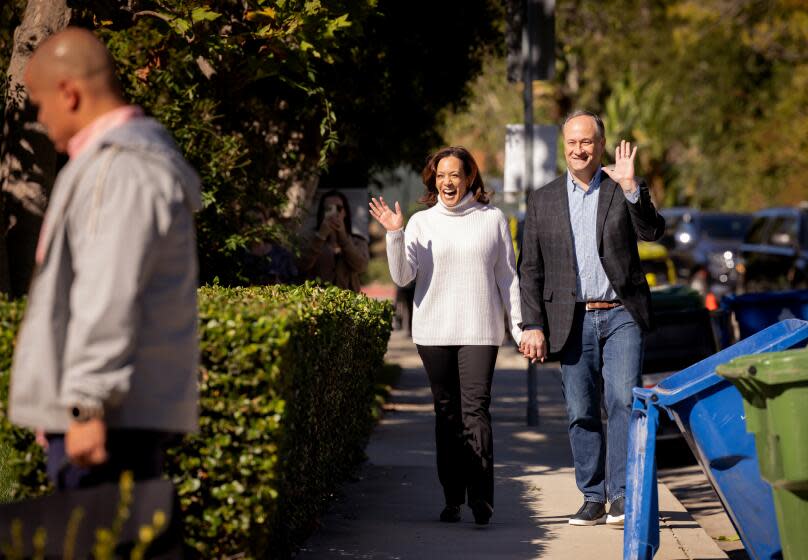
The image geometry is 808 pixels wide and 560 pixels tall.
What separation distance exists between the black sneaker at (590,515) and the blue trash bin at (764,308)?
11.2 ft

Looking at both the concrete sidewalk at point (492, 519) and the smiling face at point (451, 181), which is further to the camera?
the smiling face at point (451, 181)

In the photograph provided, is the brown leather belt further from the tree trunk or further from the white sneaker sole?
the tree trunk

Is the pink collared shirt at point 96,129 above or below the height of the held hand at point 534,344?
above

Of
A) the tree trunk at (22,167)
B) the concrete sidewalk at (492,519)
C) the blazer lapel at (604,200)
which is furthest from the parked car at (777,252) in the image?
the tree trunk at (22,167)

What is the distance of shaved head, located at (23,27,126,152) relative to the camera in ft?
12.6

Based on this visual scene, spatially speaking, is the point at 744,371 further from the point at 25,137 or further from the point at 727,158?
the point at 727,158

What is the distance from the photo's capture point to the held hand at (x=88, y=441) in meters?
3.66

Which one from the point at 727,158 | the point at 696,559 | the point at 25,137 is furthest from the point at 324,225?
the point at 727,158

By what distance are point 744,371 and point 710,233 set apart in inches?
1043

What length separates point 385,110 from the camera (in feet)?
42.4

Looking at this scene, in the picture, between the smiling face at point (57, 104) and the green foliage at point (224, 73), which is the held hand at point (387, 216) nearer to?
the green foliage at point (224, 73)

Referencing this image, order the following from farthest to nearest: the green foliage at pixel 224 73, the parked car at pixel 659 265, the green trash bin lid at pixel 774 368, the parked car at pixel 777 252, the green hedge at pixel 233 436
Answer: the parked car at pixel 777 252 → the parked car at pixel 659 265 → the green foliage at pixel 224 73 → the green trash bin lid at pixel 774 368 → the green hedge at pixel 233 436

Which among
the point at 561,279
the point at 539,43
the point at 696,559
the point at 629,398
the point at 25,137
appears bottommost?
the point at 696,559

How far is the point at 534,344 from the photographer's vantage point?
288 inches
